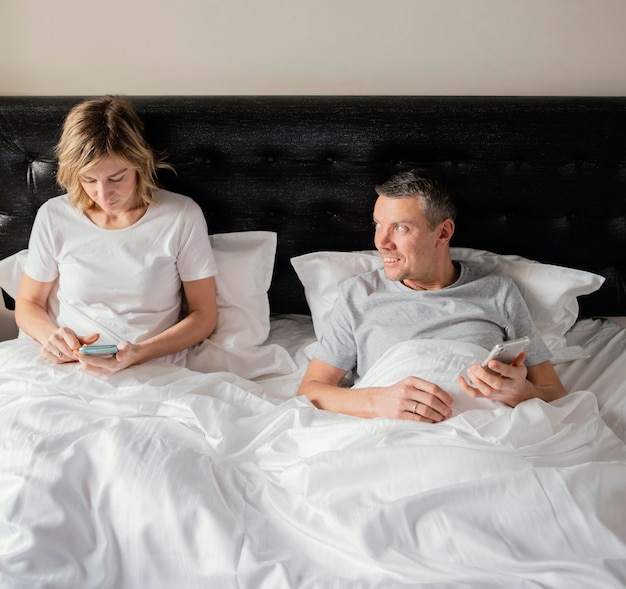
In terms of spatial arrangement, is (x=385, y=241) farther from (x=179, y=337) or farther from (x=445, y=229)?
(x=179, y=337)

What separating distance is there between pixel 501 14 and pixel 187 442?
1325 millimetres

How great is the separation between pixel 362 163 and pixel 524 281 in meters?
0.52

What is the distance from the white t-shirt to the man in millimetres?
392

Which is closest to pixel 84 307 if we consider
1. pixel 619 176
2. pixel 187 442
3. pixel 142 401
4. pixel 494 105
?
pixel 142 401

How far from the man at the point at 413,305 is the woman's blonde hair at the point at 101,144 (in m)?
0.57

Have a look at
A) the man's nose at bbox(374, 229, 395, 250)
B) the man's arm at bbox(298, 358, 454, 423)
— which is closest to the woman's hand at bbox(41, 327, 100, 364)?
the man's arm at bbox(298, 358, 454, 423)

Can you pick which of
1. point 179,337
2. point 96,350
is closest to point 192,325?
point 179,337

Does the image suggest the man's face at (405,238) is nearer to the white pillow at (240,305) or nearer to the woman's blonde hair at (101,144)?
the white pillow at (240,305)

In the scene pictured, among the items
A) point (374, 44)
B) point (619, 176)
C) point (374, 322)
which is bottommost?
point (374, 322)

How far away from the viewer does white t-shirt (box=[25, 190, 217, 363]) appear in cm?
177

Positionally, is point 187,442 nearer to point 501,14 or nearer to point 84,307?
point 84,307

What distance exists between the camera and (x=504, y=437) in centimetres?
139

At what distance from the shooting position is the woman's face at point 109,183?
166cm

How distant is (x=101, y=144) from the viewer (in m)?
1.64
